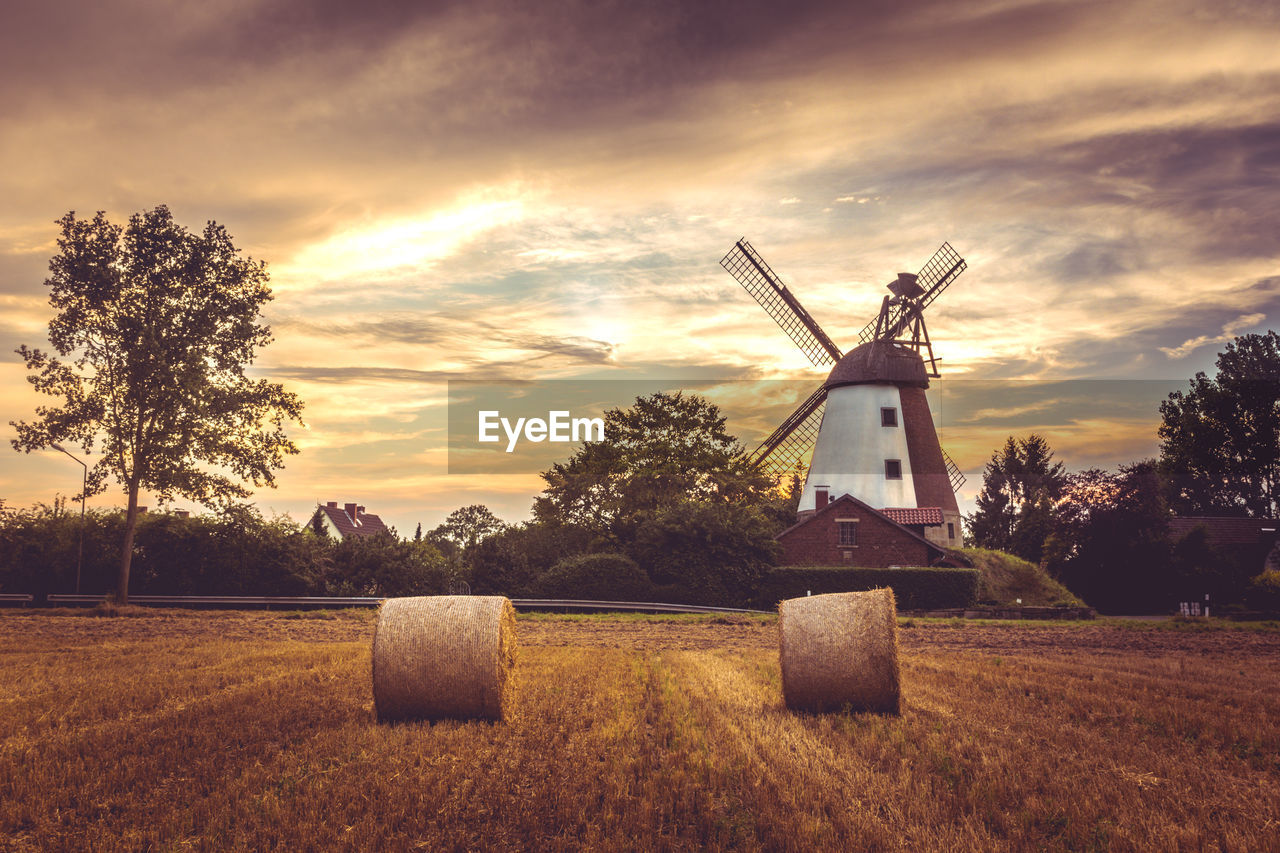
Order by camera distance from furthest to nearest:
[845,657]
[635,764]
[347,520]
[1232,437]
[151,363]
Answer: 1. [347,520]
2. [1232,437]
3. [151,363]
4. [845,657]
5. [635,764]

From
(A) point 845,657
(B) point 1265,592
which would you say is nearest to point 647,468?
(B) point 1265,592

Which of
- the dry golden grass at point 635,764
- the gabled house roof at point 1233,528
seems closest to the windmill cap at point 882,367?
the gabled house roof at point 1233,528

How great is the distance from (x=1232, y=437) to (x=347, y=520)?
70.5m

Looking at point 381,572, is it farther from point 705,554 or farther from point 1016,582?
point 1016,582

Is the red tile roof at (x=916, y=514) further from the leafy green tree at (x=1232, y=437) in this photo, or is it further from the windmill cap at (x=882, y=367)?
the leafy green tree at (x=1232, y=437)

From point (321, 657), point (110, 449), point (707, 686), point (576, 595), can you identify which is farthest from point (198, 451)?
point (707, 686)

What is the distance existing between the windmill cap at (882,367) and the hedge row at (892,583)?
44.6 feet

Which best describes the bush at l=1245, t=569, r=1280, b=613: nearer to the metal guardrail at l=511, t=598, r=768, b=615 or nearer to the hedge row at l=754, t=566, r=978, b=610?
the hedge row at l=754, t=566, r=978, b=610

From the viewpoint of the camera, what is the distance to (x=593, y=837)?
6.59 meters

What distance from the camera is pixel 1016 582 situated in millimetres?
47656

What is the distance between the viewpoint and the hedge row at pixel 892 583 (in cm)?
4047

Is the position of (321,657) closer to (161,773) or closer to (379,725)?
(379,725)

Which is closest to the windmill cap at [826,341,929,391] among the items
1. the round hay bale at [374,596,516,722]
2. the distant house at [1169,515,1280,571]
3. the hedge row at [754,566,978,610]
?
the hedge row at [754,566,978,610]

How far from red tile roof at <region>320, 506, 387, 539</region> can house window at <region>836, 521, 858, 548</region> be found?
44.2 metres
